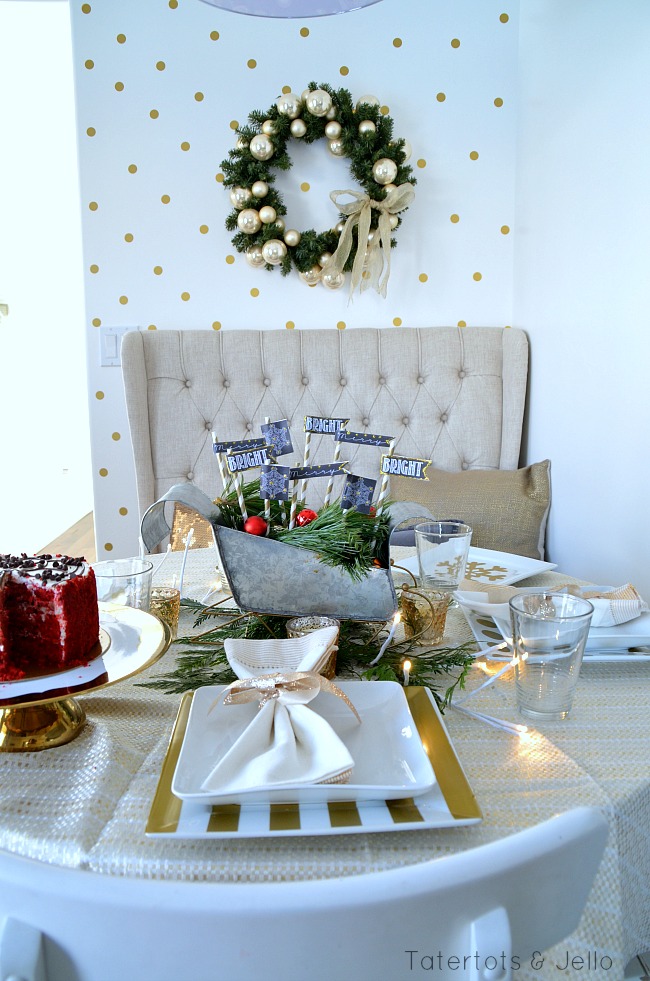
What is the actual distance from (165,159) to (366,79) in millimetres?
709

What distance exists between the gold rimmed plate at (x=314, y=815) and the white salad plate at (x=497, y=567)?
0.66 meters

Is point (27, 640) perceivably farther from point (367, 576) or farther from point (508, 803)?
point (508, 803)

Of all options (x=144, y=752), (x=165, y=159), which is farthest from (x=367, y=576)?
(x=165, y=159)

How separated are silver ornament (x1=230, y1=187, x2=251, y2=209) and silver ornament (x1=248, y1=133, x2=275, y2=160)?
0.11 metres

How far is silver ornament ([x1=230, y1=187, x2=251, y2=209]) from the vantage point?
8.19 ft

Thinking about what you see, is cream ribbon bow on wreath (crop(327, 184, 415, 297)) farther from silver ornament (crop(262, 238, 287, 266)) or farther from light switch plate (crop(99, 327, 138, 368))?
light switch plate (crop(99, 327, 138, 368))

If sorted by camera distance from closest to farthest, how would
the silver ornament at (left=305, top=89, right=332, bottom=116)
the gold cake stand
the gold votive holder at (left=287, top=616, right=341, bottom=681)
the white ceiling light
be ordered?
the gold cake stand < the gold votive holder at (left=287, top=616, right=341, bottom=681) < the white ceiling light < the silver ornament at (left=305, top=89, right=332, bottom=116)

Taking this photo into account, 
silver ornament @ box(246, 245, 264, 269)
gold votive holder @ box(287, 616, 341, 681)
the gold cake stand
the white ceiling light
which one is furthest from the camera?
silver ornament @ box(246, 245, 264, 269)

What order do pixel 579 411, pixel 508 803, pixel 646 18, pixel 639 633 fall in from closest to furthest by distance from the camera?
pixel 508 803, pixel 639 633, pixel 646 18, pixel 579 411

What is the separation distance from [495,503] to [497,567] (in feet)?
2.83

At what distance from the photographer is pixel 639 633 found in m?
1.00

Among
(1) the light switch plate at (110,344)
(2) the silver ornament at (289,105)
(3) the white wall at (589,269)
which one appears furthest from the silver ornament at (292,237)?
(3) the white wall at (589,269)

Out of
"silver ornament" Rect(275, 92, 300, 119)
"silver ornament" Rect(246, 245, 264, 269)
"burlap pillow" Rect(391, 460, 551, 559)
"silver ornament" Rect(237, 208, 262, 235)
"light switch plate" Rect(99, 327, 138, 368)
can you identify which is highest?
"silver ornament" Rect(275, 92, 300, 119)

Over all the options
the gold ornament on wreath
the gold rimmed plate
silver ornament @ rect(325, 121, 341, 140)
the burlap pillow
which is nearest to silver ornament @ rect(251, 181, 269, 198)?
the gold ornament on wreath
